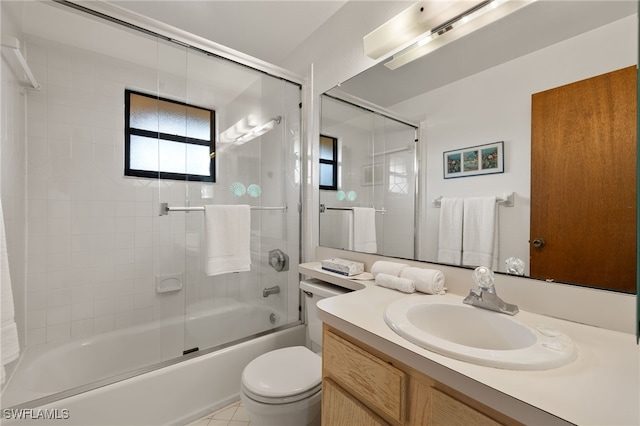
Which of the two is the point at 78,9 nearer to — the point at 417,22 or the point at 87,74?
the point at 87,74

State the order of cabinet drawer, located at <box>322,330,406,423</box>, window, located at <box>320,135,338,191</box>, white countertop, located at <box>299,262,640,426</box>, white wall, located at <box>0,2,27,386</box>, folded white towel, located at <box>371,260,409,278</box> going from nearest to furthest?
white countertop, located at <box>299,262,640,426</box> < cabinet drawer, located at <box>322,330,406,423</box> < folded white towel, located at <box>371,260,409,278</box> < white wall, located at <box>0,2,27,386</box> < window, located at <box>320,135,338,191</box>

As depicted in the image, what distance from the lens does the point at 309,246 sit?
1.97m

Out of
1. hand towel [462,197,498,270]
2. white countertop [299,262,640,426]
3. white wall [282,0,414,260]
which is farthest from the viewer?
white wall [282,0,414,260]

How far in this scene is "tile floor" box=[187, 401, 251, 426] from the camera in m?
1.44

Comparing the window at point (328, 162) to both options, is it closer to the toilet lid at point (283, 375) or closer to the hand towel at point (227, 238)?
the hand towel at point (227, 238)

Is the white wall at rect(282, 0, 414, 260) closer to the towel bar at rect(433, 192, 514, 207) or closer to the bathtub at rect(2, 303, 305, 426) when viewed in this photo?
the bathtub at rect(2, 303, 305, 426)

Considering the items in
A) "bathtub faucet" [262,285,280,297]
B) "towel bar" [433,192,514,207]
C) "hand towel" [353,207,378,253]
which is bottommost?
"bathtub faucet" [262,285,280,297]

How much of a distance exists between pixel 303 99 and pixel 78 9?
1.32 m

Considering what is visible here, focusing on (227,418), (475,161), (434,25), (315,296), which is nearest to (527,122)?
(475,161)

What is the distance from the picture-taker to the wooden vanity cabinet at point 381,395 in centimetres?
57

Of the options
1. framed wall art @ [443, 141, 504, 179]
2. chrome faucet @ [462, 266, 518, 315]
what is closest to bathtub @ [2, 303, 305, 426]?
chrome faucet @ [462, 266, 518, 315]

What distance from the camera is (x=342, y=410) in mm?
834

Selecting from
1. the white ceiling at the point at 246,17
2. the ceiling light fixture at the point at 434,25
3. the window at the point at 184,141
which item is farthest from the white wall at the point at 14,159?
the ceiling light fixture at the point at 434,25

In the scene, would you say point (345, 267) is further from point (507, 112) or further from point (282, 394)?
point (507, 112)
